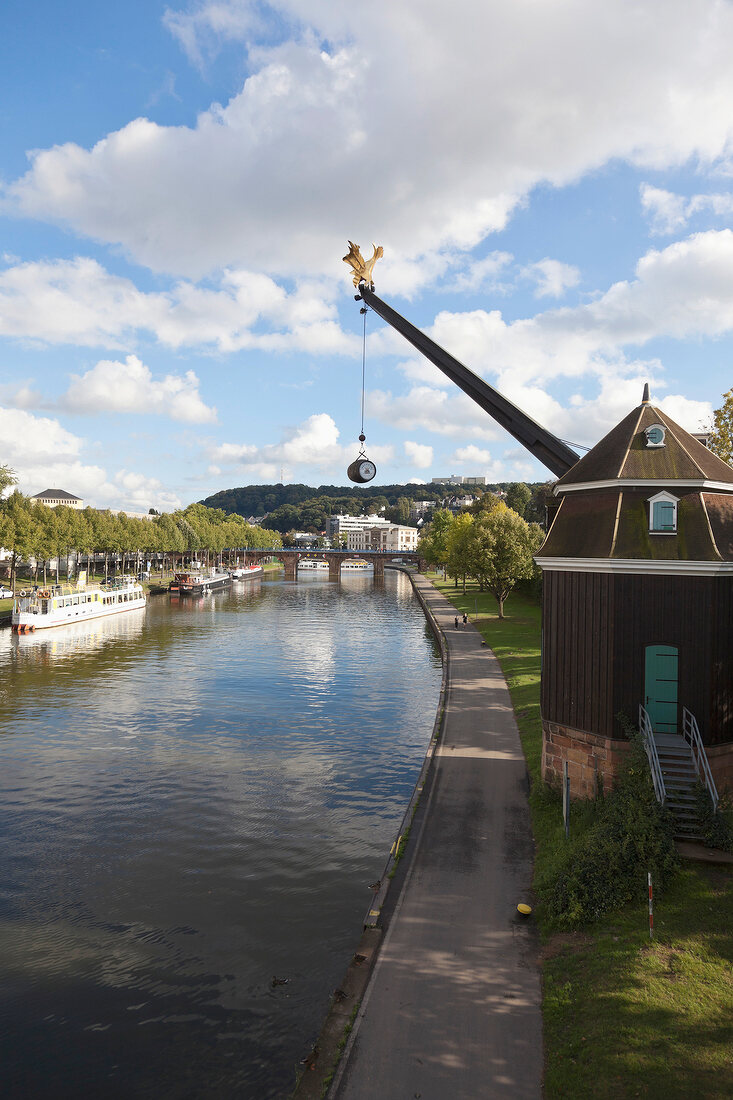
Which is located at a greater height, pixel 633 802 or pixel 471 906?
pixel 633 802

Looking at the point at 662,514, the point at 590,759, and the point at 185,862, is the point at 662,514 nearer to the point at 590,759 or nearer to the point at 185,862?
the point at 590,759

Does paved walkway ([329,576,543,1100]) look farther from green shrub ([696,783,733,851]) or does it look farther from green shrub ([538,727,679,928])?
green shrub ([696,783,733,851])

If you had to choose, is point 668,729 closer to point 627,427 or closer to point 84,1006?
point 627,427

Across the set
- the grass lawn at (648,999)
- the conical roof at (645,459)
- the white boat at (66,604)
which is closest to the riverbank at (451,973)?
the grass lawn at (648,999)

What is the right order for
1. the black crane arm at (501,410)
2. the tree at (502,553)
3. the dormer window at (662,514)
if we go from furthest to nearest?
the tree at (502,553)
the black crane arm at (501,410)
the dormer window at (662,514)

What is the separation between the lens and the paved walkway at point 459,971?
31.1 feet

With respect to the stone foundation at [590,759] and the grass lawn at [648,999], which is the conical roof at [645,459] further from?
the grass lawn at [648,999]

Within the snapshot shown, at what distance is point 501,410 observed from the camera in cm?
2317

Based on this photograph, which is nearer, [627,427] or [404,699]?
[627,427]

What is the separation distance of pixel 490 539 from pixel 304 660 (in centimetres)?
2169

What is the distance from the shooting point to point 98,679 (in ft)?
131

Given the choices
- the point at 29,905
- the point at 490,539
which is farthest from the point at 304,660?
the point at 29,905

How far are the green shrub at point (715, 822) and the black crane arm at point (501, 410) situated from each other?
10.9 metres

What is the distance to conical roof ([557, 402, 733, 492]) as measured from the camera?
18031mm
